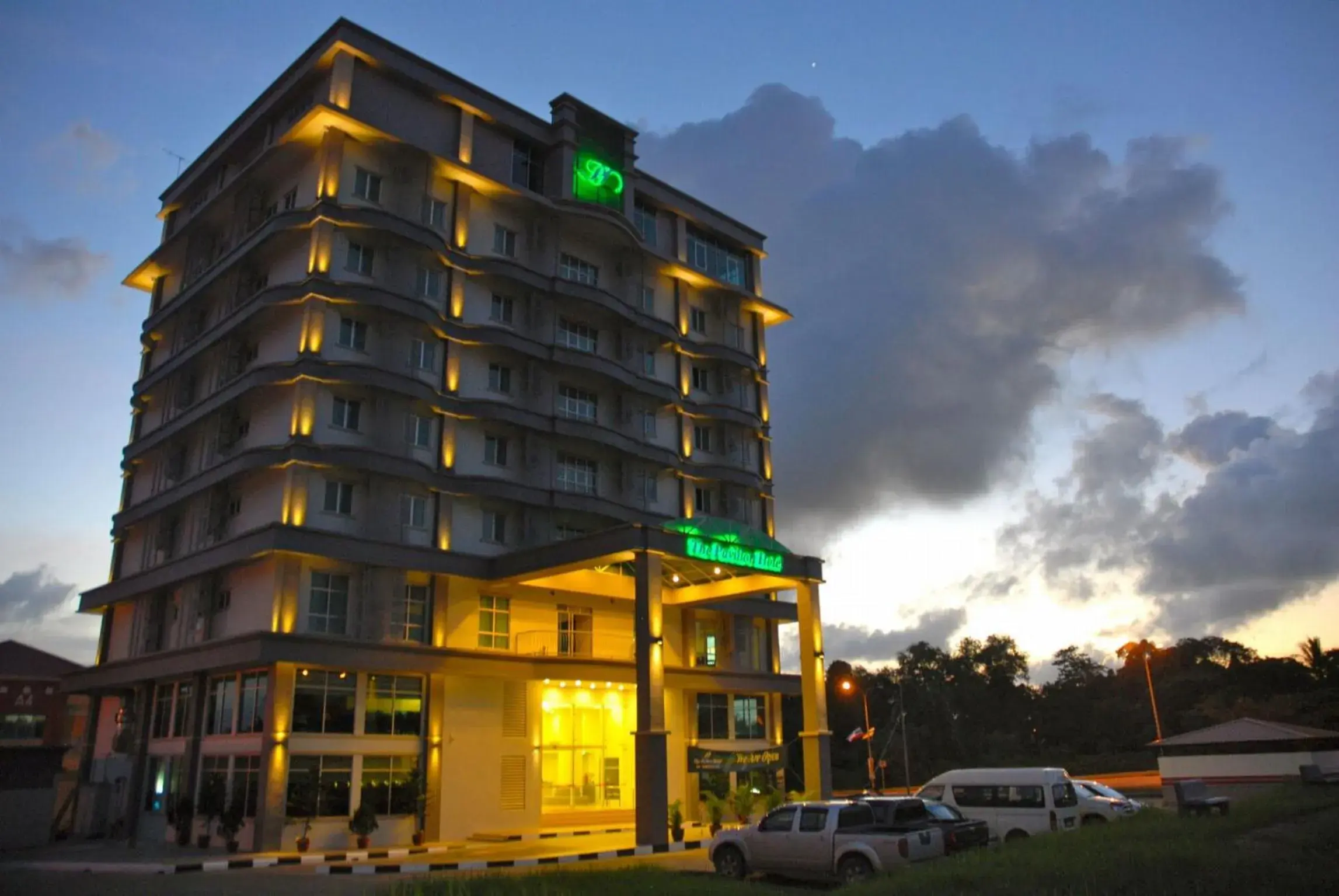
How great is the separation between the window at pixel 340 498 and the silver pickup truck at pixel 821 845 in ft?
65.4

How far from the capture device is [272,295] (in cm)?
3722

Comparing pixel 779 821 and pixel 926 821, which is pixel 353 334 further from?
pixel 926 821

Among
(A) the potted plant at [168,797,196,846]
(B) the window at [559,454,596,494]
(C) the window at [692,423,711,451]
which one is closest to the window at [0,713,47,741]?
(A) the potted plant at [168,797,196,846]

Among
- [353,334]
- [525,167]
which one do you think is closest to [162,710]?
[353,334]

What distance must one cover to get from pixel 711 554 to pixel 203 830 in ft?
63.4

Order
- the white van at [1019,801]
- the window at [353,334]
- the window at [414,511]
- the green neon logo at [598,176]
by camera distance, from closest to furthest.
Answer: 1. the white van at [1019,801]
2. the window at [414,511]
3. the window at [353,334]
4. the green neon logo at [598,176]

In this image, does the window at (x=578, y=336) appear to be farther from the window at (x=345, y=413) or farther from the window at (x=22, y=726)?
the window at (x=22, y=726)

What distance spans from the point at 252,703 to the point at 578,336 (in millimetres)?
20885

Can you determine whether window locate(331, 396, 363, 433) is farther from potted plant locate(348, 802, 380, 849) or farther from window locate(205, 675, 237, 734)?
Answer: potted plant locate(348, 802, 380, 849)

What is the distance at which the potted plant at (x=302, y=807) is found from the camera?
1254 inches

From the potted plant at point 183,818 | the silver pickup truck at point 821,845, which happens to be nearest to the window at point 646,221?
the potted plant at point 183,818

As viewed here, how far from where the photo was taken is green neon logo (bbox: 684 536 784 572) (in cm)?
3412

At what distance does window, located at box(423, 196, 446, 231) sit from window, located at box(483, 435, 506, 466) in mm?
8708

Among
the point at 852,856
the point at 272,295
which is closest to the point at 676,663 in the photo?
the point at 272,295
